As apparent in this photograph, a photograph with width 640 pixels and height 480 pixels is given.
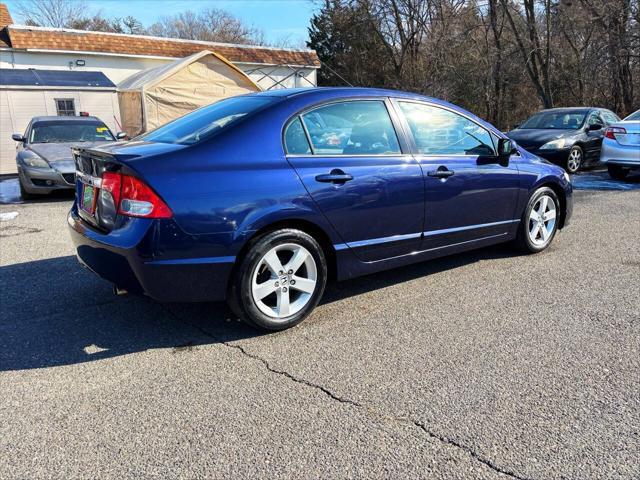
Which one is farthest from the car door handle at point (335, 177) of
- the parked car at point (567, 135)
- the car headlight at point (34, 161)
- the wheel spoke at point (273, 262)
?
the parked car at point (567, 135)

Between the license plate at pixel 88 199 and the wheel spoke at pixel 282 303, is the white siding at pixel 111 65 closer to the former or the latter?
the license plate at pixel 88 199

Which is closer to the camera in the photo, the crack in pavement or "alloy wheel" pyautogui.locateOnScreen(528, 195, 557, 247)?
the crack in pavement

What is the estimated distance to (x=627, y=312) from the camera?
3.97 metres

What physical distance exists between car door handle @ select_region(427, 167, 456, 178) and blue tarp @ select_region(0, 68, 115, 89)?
15.5m

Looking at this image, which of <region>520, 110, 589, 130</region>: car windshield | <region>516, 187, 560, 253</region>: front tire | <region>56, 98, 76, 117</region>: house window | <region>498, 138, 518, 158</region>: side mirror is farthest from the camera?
<region>56, 98, 76, 117</region>: house window

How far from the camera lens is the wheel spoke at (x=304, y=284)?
370 centimetres

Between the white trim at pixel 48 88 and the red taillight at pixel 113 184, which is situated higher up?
the white trim at pixel 48 88

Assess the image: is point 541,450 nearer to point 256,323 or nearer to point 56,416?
point 256,323

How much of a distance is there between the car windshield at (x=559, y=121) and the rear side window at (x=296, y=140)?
411 inches

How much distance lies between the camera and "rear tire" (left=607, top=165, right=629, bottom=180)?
11008mm

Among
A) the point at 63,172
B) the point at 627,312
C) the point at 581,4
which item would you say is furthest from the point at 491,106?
the point at 627,312

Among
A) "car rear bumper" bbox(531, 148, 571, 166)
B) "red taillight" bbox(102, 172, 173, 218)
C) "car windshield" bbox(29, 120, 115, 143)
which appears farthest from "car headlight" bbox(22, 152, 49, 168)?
"car rear bumper" bbox(531, 148, 571, 166)

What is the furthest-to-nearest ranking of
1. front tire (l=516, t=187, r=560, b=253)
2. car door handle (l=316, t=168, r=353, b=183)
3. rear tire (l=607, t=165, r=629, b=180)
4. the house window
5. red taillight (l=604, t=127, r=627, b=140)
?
the house window
rear tire (l=607, t=165, r=629, b=180)
red taillight (l=604, t=127, r=627, b=140)
front tire (l=516, t=187, r=560, b=253)
car door handle (l=316, t=168, r=353, b=183)

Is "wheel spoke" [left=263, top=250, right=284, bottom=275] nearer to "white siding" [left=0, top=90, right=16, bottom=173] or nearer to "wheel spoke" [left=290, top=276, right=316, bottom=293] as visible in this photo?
"wheel spoke" [left=290, top=276, right=316, bottom=293]
